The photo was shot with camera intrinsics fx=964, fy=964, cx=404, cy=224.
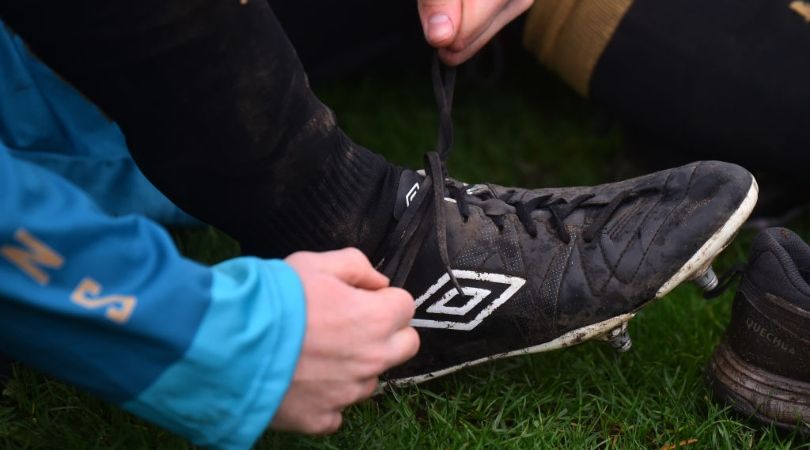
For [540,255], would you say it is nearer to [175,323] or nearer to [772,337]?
[772,337]

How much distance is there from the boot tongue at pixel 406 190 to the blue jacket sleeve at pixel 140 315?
36 cm

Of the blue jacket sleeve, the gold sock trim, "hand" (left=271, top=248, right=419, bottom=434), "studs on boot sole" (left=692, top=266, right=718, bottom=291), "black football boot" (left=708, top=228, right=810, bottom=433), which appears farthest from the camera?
the gold sock trim

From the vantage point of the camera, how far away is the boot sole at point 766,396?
1.35m

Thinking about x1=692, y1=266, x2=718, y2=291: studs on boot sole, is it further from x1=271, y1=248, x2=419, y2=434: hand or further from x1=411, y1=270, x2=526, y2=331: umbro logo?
x1=271, y1=248, x2=419, y2=434: hand

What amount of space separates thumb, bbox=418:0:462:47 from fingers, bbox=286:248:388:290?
430 mm

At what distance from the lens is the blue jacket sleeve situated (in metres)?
0.88

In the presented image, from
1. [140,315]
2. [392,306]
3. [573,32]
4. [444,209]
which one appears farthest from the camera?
[573,32]

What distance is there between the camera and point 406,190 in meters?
1.35

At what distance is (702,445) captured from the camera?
4.48ft

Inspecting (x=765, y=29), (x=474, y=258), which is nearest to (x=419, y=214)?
(x=474, y=258)

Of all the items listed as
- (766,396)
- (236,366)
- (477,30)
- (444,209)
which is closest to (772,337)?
(766,396)

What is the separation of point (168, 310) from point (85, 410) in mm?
517

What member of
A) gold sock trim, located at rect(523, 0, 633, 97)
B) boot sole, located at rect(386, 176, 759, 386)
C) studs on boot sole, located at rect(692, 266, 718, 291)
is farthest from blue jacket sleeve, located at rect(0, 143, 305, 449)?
gold sock trim, located at rect(523, 0, 633, 97)

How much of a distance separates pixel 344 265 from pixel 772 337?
2.14 feet
